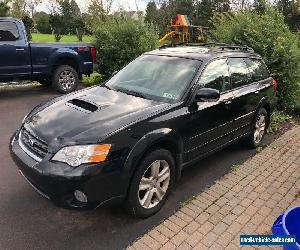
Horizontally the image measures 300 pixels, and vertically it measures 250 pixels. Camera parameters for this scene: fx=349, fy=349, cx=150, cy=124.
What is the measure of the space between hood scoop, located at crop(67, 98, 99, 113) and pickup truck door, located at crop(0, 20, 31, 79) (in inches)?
202

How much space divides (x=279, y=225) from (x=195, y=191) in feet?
7.76

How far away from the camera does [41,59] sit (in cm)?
910

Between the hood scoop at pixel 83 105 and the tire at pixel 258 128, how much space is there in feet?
10.0

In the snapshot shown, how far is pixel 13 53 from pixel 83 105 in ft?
17.9

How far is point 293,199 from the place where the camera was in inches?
178

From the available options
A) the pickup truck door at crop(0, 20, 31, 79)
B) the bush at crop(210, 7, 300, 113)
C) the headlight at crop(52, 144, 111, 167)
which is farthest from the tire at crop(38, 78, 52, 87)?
the headlight at crop(52, 144, 111, 167)

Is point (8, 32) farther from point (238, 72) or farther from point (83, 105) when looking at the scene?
point (238, 72)

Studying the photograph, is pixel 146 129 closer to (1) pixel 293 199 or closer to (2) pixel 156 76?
(2) pixel 156 76

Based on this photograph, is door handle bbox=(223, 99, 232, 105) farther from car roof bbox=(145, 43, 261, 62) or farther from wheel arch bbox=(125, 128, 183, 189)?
wheel arch bbox=(125, 128, 183, 189)

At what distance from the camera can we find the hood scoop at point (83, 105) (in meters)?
3.92

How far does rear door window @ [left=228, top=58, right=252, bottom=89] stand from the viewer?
17.0ft

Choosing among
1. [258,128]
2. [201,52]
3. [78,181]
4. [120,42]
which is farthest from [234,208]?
[120,42]

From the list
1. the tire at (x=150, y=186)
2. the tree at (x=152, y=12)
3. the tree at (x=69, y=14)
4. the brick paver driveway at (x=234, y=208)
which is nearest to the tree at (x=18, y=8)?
the tree at (x=69, y=14)

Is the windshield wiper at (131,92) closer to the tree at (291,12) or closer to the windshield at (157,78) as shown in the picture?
the windshield at (157,78)
